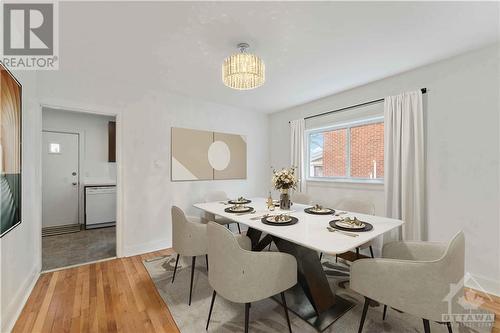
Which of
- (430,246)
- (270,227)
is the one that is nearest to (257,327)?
(270,227)

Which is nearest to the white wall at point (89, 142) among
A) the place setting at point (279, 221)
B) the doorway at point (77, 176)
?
the doorway at point (77, 176)

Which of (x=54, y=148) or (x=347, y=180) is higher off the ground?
(x=54, y=148)

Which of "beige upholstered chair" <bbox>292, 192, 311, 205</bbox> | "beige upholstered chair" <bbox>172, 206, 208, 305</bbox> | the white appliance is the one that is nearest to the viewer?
"beige upholstered chair" <bbox>172, 206, 208, 305</bbox>

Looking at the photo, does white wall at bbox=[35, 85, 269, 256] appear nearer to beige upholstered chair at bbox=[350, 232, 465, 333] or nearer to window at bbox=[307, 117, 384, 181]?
window at bbox=[307, 117, 384, 181]

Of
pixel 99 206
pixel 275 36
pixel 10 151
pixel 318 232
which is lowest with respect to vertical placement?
pixel 99 206

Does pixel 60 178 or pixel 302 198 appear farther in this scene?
pixel 60 178

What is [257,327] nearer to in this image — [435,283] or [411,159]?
[435,283]

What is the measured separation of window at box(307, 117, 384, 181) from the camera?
317cm

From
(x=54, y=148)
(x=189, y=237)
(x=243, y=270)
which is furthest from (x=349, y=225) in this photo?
(x=54, y=148)

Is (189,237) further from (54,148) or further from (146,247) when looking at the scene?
(54,148)

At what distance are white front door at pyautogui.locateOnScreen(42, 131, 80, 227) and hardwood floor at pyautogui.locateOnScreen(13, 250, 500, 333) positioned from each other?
91.2 inches

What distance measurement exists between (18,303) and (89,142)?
3.53m

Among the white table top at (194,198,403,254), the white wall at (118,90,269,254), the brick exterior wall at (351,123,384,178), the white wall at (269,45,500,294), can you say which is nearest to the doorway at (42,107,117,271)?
the white wall at (118,90,269,254)

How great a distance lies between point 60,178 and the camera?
439 cm
